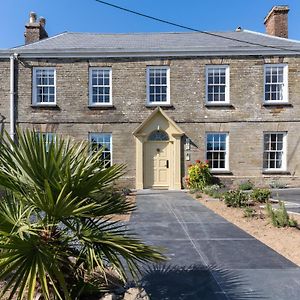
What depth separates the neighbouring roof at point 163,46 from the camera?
1452cm

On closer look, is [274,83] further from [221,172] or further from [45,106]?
[45,106]

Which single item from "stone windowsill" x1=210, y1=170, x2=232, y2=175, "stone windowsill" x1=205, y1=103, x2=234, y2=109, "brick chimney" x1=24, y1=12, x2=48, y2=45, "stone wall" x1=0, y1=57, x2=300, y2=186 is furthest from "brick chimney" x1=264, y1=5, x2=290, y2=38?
"brick chimney" x1=24, y1=12, x2=48, y2=45

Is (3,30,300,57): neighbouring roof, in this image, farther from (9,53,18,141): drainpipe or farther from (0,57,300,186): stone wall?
(9,53,18,141): drainpipe

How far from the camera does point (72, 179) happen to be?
110 inches

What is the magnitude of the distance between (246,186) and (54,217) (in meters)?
12.6

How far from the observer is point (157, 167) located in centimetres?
1486

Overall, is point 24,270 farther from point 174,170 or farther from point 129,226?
point 174,170

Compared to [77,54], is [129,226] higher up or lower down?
lower down

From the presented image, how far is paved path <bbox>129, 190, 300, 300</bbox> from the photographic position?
3.73 m

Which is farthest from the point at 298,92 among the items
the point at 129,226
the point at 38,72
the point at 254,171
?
the point at 38,72

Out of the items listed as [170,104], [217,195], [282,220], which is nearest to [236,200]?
[217,195]

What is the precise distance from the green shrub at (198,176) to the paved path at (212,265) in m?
6.10

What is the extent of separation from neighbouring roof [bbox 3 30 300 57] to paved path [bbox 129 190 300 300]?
9263mm

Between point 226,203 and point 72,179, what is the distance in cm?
762
